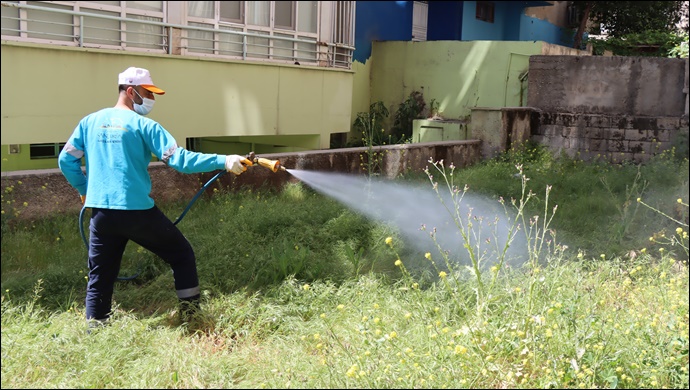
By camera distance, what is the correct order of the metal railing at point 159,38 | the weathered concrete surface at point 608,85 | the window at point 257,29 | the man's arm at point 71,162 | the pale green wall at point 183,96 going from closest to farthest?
Result: the man's arm at point 71,162, the pale green wall at point 183,96, the metal railing at point 159,38, the window at point 257,29, the weathered concrete surface at point 608,85

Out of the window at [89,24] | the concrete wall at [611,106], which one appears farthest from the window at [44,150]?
the concrete wall at [611,106]

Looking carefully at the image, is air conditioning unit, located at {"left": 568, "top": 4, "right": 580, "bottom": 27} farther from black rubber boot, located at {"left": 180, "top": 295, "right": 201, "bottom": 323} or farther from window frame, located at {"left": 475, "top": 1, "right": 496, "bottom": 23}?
black rubber boot, located at {"left": 180, "top": 295, "right": 201, "bottom": 323}

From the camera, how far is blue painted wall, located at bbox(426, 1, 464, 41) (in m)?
Answer: 18.2

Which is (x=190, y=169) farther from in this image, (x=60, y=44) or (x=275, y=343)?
(x=60, y=44)

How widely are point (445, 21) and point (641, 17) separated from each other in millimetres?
6185

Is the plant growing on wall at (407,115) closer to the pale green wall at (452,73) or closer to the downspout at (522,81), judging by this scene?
the pale green wall at (452,73)

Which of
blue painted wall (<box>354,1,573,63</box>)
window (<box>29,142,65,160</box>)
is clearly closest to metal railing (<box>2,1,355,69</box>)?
window (<box>29,142,65,160</box>)

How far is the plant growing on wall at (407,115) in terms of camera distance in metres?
15.0

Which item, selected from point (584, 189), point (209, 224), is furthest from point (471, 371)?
point (584, 189)

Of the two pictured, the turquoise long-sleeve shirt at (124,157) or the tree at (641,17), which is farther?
the tree at (641,17)

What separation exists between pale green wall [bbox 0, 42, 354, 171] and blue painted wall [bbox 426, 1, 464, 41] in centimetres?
727

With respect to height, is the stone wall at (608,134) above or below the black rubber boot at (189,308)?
above

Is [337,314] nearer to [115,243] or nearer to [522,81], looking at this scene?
[115,243]

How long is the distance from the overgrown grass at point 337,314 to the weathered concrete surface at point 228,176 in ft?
0.69
